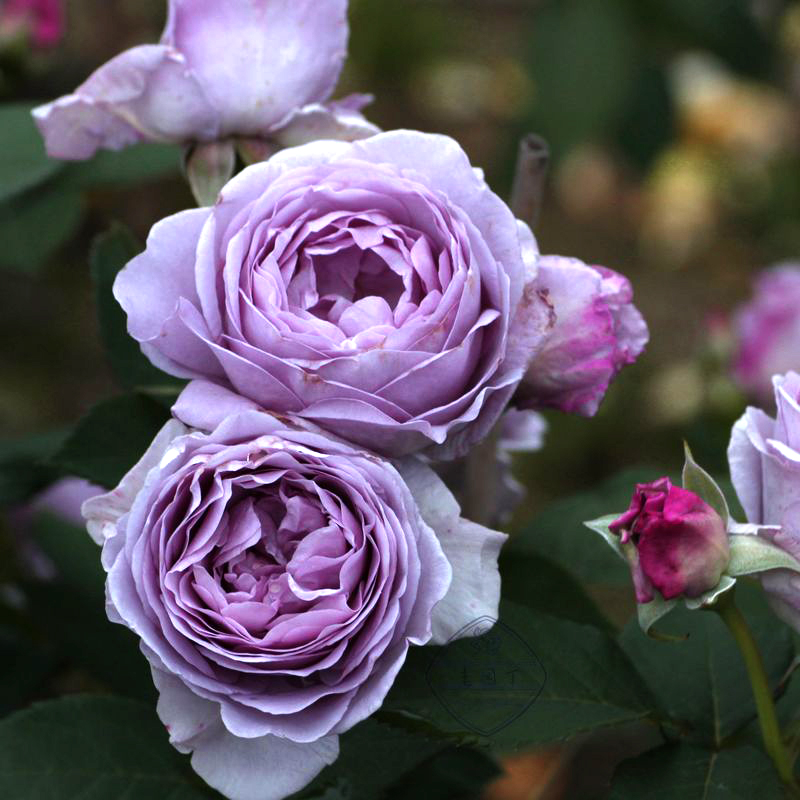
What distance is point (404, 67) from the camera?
3205mm

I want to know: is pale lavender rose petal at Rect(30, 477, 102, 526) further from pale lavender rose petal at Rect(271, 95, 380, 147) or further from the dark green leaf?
the dark green leaf

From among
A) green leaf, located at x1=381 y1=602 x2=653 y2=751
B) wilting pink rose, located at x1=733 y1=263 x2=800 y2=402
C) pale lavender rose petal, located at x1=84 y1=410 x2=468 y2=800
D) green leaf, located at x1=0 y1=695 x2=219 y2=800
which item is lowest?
wilting pink rose, located at x1=733 y1=263 x2=800 y2=402

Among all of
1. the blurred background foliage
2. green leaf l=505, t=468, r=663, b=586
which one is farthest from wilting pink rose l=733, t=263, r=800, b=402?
green leaf l=505, t=468, r=663, b=586

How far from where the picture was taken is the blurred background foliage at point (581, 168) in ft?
4.02

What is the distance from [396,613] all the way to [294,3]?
33 cm

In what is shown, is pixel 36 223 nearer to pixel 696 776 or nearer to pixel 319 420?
pixel 319 420

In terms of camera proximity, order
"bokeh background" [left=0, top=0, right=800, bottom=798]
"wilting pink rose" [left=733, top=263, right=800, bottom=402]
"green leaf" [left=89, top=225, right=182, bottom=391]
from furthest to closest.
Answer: "bokeh background" [left=0, top=0, right=800, bottom=798] < "wilting pink rose" [left=733, top=263, right=800, bottom=402] < "green leaf" [left=89, top=225, right=182, bottom=391]

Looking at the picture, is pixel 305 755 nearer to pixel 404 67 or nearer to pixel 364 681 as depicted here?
pixel 364 681

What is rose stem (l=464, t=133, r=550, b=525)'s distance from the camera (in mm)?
693

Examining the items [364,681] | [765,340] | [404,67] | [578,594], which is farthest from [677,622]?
[404,67]

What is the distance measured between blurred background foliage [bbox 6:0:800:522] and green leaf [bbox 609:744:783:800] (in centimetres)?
50

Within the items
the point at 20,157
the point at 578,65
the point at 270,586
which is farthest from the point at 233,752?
the point at 578,65

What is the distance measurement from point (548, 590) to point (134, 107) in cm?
35

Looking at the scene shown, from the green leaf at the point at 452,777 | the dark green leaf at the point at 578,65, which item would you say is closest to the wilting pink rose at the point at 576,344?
the green leaf at the point at 452,777
